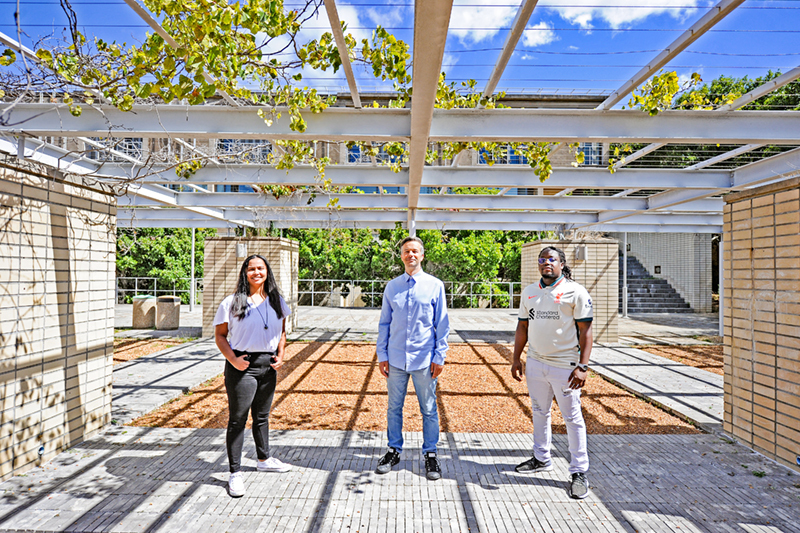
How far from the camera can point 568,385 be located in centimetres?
314

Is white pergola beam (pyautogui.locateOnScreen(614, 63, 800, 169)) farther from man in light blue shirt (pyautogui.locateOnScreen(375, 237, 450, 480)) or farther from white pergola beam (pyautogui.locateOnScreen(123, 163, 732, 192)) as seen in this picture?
man in light blue shirt (pyautogui.locateOnScreen(375, 237, 450, 480))

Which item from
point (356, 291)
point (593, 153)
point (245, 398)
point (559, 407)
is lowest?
point (356, 291)

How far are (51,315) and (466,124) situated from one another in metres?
3.89

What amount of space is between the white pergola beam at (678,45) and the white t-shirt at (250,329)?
11.0ft

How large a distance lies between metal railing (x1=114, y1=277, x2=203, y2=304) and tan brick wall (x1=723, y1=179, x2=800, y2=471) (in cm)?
1901

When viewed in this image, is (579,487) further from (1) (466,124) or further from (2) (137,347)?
(2) (137,347)

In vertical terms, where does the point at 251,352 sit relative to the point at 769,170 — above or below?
below

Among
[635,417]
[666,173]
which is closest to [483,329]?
[666,173]

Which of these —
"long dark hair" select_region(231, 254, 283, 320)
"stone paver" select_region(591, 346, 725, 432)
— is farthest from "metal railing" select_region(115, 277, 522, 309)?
"long dark hair" select_region(231, 254, 283, 320)

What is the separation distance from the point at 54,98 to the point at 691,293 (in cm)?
2095

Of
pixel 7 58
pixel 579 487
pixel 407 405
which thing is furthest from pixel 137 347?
pixel 579 487

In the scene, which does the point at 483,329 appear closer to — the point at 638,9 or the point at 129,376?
the point at 129,376

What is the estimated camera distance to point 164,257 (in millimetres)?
19609

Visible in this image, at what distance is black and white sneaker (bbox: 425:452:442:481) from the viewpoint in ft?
10.8
